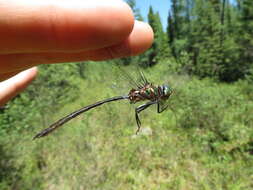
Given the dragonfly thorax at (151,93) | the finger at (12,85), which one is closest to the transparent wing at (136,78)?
the dragonfly thorax at (151,93)

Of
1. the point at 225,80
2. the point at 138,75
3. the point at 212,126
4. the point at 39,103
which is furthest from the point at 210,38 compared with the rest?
the point at 138,75

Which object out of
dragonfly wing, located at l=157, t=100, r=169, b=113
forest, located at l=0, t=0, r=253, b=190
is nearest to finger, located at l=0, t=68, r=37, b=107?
forest, located at l=0, t=0, r=253, b=190

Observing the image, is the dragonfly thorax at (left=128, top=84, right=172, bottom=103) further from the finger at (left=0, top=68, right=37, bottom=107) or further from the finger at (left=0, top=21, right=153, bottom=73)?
the finger at (left=0, top=68, right=37, bottom=107)

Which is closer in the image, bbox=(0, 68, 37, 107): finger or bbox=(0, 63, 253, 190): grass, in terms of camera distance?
bbox=(0, 68, 37, 107): finger

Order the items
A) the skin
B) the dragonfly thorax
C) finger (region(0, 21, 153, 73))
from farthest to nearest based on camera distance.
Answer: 1. the dragonfly thorax
2. finger (region(0, 21, 153, 73))
3. the skin

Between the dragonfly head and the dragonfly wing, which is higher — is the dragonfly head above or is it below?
above

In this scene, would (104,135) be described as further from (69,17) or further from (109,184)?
(69,17)
